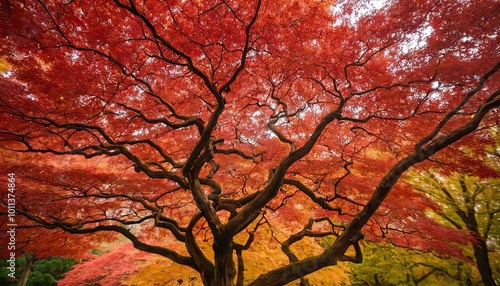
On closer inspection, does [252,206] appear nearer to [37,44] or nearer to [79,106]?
[79,106]

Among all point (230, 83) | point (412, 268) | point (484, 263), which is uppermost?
point (230, 83)

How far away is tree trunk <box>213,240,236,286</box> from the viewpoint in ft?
13.5

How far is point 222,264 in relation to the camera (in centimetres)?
416

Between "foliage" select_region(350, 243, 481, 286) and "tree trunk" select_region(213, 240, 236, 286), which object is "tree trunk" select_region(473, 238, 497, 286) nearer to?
"foliage" select_region(350, 243, 481, 286)

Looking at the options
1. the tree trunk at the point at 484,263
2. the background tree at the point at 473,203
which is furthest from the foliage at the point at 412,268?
the tree trunk at the point at 484,263

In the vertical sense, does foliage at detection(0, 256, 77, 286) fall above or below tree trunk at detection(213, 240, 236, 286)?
above

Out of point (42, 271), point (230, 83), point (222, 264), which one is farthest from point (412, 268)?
point (42, 271)

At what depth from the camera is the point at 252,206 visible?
3.83 m

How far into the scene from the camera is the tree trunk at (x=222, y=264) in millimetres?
4100

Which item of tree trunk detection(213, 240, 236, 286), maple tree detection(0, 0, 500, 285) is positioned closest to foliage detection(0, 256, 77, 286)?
maple tree detection(0, 0, 500, 285)

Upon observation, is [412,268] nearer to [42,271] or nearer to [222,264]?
[222,264]

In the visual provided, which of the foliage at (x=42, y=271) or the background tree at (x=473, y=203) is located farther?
the foliage at (x=42, y=271)

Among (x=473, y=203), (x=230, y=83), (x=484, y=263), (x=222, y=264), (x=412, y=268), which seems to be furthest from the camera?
(x=412, y=268)

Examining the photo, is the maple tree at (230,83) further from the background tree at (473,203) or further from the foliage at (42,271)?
the foliage at (42,271)
